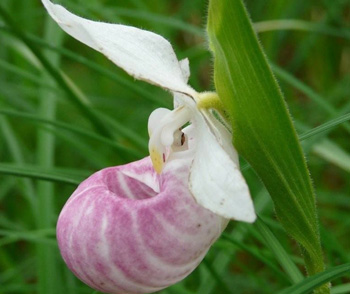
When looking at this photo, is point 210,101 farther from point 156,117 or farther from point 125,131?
point 125,131

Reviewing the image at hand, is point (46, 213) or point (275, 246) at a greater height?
point (275, 246)

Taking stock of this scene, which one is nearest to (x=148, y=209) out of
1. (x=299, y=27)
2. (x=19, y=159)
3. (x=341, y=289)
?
(x=341, y=289)

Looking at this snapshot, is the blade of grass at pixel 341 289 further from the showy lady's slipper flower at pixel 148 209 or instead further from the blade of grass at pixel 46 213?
the blade of grass at pixel 46 213

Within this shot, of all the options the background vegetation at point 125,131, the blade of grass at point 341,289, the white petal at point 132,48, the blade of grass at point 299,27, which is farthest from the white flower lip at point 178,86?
the blade of grass at point 299,27

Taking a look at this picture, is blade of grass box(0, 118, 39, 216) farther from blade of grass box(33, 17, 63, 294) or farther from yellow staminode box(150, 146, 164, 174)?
yellow staminode box(150, 146, 164, 174)

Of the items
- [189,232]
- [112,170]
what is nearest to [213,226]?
[189,232]

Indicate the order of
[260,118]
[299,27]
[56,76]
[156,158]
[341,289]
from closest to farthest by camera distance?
[260,118]
[156,158]
[341,289]
[56,76]
[299,27]
